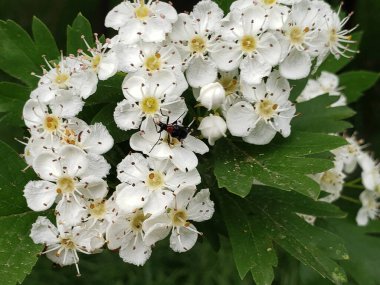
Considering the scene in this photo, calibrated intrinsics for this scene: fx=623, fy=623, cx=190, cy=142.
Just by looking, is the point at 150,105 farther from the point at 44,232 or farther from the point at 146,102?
the point at 44,232

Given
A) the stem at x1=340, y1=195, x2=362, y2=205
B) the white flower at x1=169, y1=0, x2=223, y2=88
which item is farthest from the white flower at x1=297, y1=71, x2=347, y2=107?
the white flower at x1=169, y1=0, x2=223, y2=88

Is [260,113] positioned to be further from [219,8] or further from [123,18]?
[123,18]

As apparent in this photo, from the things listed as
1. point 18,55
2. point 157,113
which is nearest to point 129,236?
point 157,113

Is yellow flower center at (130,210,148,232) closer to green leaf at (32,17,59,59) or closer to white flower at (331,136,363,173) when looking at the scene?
green leaf at (32,17,59,59)

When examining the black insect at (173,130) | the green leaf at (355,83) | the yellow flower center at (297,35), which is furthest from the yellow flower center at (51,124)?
the green leaf at (355,83)

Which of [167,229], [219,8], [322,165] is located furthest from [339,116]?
[167,229]

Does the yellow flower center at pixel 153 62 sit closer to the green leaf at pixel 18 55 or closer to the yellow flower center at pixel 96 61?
the yellow flower center at pixel 96 61
